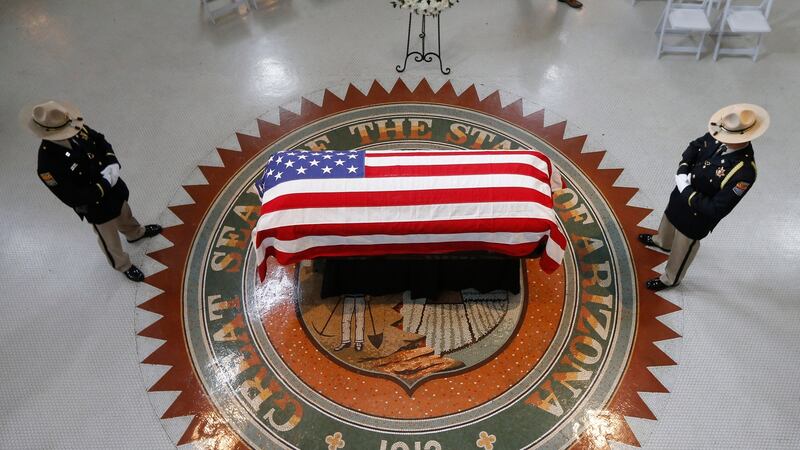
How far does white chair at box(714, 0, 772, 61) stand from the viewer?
632cm

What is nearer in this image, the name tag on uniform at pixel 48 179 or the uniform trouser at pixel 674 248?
the name tag on uniform at pixel 48 179

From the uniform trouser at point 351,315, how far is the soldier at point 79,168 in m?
1.98

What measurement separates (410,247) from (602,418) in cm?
189

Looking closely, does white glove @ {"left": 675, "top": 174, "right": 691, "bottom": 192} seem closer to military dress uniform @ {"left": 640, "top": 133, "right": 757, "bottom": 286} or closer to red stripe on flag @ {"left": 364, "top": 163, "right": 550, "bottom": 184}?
military dress uniform @ {"left": 640, "top": 133, "right": 757, "bottom": 286}

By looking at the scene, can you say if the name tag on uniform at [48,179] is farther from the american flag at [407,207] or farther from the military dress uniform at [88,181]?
the american flag at [407,207]

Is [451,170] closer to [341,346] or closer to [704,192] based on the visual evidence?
[341,346]

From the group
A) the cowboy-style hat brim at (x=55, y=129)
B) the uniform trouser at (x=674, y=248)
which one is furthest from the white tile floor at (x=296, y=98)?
the cowboy-style hat brim at (x=55, y=129)

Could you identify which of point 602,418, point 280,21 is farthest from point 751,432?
point 280,21

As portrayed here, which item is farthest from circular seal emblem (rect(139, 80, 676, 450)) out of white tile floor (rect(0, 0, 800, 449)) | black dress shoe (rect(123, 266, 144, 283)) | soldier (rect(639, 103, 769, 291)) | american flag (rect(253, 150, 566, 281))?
soldier (rect(639, 103, 769, 291))

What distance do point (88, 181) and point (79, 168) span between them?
120mm

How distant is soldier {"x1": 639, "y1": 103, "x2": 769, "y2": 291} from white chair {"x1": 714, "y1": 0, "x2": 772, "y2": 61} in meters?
2.98

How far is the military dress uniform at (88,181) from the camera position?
4156 mm

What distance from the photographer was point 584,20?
281 inches

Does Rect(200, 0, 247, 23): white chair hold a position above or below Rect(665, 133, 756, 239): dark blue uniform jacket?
above
